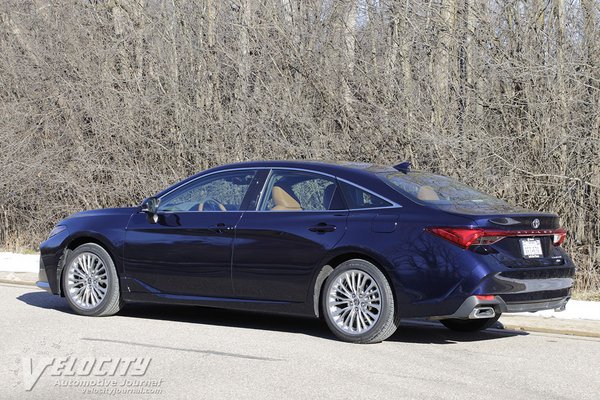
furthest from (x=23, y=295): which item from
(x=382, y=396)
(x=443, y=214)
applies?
(x=382, y=396)

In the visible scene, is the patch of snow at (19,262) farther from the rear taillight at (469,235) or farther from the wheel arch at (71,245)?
the rear taillight at (469,235)

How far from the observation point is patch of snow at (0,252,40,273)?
16109 mm

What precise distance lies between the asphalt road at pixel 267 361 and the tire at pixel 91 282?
172 mm

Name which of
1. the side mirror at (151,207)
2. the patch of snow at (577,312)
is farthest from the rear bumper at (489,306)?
the side mirror at (151,207)

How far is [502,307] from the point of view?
30.5ft

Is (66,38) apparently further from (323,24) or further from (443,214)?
(443,214)

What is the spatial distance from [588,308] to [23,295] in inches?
257

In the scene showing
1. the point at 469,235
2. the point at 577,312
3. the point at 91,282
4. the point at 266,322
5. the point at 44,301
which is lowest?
the point at 577,312

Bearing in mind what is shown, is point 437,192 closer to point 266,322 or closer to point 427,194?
point 427,194

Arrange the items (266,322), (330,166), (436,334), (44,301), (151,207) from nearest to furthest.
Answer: (330,166)
(436,334)
(151,207)
(266,322)
(44,301)

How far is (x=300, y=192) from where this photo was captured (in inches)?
411

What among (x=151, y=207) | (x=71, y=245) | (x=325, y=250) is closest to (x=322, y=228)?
(x=325, y=250)

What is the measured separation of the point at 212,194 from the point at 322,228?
1451mm

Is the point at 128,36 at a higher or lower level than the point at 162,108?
higher
